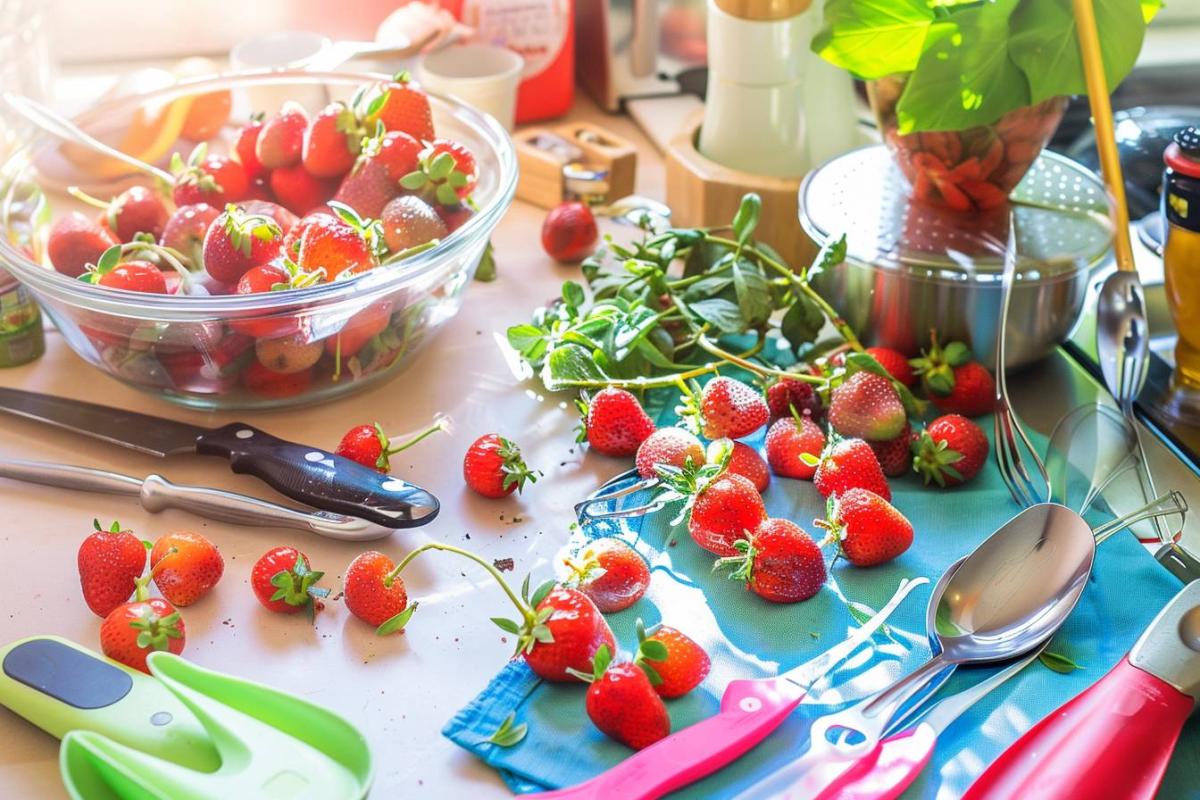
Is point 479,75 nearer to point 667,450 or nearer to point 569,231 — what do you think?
point 569,231

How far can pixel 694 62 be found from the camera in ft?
4.99

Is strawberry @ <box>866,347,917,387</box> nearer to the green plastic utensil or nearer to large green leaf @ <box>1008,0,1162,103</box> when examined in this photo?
large green leaf @ <box>1008,0,1162,103</box>

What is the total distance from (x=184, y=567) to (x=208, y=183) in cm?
41

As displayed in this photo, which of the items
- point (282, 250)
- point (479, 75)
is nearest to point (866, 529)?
point (282, 250)

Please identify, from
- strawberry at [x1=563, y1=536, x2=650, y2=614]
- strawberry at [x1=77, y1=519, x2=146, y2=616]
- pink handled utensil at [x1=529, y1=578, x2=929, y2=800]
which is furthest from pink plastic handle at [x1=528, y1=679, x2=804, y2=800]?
strawberry at [x1=77, y1=519, x2=146, y2=616]

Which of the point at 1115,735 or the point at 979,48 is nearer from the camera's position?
the point at 1115,735

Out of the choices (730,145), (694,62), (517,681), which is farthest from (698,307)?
(694,62)

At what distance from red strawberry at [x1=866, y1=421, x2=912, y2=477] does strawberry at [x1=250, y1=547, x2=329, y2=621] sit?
1.36ft

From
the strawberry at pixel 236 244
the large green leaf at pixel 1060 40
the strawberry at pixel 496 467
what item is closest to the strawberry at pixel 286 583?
the strawberry at pixel 496 467

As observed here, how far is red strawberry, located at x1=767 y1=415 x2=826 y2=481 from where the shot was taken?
89cm

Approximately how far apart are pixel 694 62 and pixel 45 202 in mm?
805

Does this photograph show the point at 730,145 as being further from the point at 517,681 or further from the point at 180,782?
the point at 180,782

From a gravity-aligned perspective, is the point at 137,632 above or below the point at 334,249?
below

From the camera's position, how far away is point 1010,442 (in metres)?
0.89
